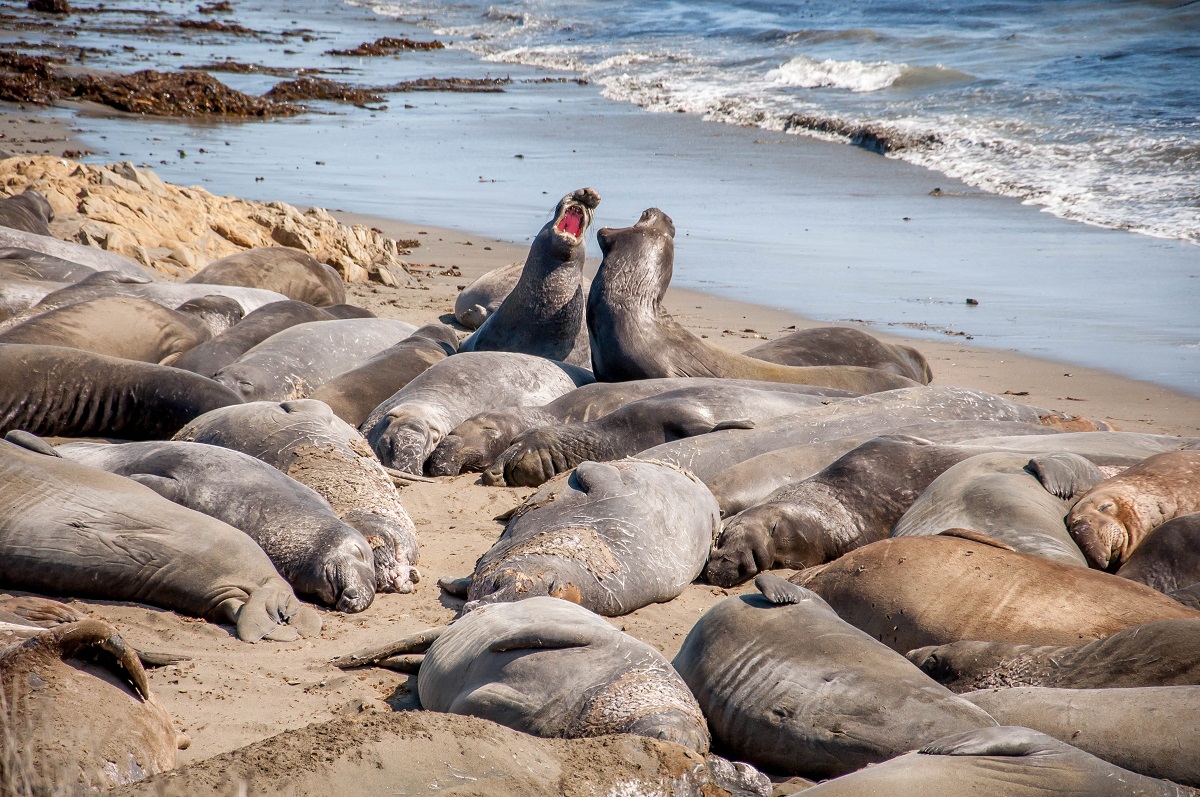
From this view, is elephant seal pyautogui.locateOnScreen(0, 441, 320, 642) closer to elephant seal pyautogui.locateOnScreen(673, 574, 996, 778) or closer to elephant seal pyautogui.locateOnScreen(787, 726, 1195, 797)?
elephant seal pyautogui.locateOnScreen(673, 574, 996, 778)

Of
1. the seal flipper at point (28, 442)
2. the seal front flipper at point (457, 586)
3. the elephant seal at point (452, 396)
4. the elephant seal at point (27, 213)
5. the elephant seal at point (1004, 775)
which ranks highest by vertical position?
the elephant seal at point (27, 213)

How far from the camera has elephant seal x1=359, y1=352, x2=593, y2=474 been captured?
6.23 meters

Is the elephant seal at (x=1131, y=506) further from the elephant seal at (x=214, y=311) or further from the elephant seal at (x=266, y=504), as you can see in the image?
the elephant seal at (x=214, y=311)

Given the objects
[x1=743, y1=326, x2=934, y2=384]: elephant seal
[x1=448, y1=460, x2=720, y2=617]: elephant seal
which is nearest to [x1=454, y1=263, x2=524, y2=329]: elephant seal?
[x1=743, y1=326, x2=934, y2=384]: elephant seal

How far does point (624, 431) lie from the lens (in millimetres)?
6180

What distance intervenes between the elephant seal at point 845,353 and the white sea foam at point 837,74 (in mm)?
17646

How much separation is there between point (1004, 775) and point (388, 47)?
119ft

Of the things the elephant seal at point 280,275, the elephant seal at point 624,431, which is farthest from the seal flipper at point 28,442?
the elephant seal at point 280,275

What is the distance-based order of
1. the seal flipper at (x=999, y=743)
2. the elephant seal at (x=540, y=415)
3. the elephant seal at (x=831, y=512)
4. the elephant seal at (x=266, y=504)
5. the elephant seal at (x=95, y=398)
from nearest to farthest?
the seal flipper at (x=999, y=743) < the elephant seal at (x=266, y=504) < the elephant seal at (x=831, y=512) < the elephant seal at (x=95, y=398) < the elephant seal at (x=540, y=415)

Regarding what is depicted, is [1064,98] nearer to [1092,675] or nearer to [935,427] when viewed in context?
[935,427]

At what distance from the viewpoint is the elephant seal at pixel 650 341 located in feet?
23.7

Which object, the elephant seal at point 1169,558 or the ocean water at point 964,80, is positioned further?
the ocean water at point 964,80

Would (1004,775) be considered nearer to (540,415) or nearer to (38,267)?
(540,415)

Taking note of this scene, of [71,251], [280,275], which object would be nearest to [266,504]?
[280,275]
